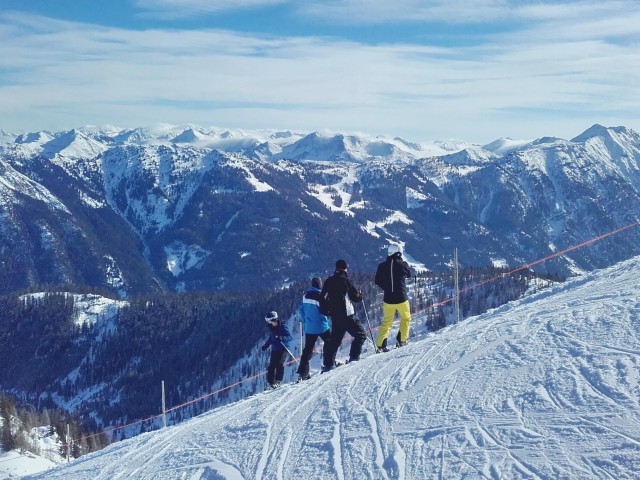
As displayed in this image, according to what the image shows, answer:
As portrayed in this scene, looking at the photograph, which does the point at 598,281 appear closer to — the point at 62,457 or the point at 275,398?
the point at 275,398

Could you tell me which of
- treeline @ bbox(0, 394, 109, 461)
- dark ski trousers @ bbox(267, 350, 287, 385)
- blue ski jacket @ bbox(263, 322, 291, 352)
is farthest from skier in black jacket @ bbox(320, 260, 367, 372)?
treeline @ bbox(0, 394, 109, 461)

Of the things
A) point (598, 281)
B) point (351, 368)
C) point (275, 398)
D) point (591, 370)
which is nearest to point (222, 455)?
point (275, 398)

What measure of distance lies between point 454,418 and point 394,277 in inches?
248

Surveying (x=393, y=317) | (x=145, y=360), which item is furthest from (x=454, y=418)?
(x=145, y=360)

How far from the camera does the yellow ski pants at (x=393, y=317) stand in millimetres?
16312

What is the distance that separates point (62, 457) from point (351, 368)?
8175 centimetres

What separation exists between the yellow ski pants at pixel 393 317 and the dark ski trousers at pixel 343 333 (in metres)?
0.58

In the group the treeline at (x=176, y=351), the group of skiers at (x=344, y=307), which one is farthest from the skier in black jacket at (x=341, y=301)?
the treeline at (x=176, y=351)

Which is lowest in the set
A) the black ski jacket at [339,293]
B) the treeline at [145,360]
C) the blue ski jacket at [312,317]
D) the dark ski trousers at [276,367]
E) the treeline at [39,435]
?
the treeline at [145,360]

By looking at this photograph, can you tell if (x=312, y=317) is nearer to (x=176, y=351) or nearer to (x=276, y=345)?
(x=276, y=345)

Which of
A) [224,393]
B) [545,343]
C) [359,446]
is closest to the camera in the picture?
[359,446]

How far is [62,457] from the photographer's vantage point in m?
86.5

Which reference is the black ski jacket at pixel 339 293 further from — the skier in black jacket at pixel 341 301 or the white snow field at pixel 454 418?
the white snow field at pixel 454 418

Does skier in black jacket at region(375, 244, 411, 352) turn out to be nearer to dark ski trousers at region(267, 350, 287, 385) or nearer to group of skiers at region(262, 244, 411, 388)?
group of skiers at region(262, 244, 411, 388)
